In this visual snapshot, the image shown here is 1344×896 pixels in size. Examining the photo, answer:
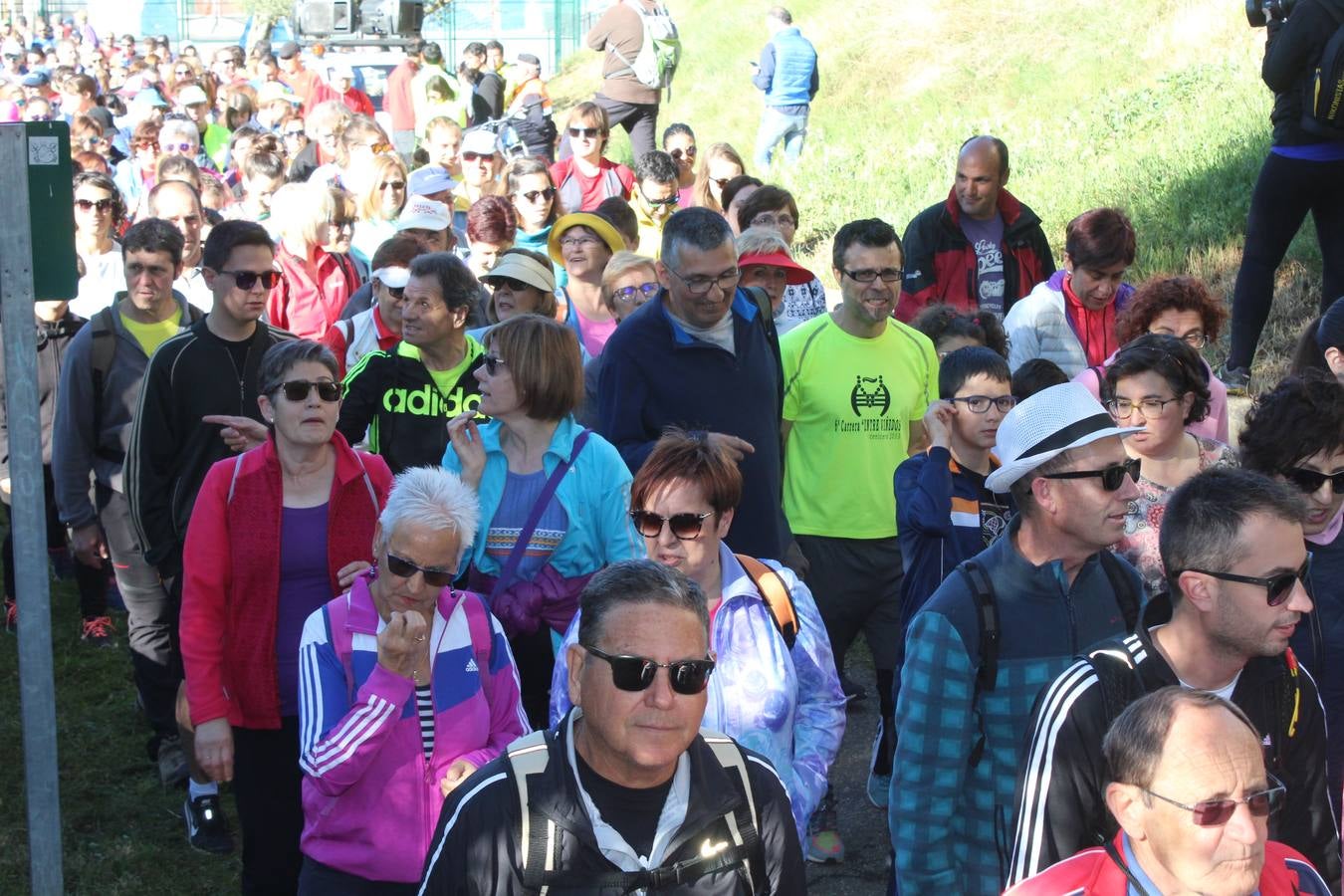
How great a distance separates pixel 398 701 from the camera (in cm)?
399

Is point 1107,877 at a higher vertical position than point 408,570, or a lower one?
lower

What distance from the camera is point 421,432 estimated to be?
613cm

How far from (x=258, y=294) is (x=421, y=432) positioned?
79 cm

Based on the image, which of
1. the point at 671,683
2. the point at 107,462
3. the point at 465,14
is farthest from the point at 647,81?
the point at 465,14

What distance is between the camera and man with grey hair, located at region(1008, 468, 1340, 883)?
10.4 ft

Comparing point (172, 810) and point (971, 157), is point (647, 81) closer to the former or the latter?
point (971, 157)

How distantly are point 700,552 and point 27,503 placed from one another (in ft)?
6.23

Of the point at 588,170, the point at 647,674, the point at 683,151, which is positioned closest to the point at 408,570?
the point at 647,674

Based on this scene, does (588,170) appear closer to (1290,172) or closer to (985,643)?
(1290,172)

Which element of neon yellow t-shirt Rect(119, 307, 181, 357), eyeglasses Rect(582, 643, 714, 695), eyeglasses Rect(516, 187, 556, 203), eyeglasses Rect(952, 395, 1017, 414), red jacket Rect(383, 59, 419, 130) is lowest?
eyeglasses Rect(582, 643, 714, 695)

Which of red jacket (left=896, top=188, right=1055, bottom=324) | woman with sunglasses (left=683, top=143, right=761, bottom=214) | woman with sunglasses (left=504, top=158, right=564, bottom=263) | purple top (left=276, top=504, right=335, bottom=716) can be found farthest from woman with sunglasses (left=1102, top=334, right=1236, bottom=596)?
woman with sunglasses (left=683, top=143, right=761, bottom=214)

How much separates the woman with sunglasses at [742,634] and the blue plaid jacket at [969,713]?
309mm

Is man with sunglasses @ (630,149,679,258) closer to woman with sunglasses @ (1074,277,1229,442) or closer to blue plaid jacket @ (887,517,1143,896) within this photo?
woman with sunglasses @ (1074,277,1229,442)

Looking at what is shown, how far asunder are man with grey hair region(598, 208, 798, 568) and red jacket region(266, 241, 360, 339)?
3.15 metres
